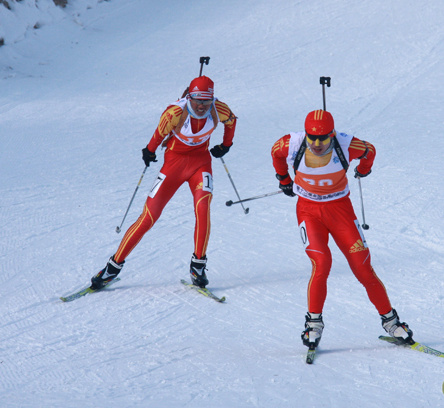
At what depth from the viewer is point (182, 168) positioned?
6.09m

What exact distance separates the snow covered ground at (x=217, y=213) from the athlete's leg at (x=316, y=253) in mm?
429

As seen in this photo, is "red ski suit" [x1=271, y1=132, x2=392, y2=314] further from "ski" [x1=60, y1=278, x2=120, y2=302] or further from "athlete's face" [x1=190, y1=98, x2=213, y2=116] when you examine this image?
"ski" [x1=60, y1=278, x2=120, y2=302]

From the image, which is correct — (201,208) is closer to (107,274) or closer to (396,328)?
(107,274)

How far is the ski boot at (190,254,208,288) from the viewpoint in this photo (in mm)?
6023

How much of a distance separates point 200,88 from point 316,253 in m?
1.84

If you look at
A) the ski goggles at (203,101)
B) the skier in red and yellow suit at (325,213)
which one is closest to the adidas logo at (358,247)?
the skier in red and yellow suit at (325,213)

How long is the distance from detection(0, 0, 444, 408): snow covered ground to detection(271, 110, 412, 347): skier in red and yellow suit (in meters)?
0.36

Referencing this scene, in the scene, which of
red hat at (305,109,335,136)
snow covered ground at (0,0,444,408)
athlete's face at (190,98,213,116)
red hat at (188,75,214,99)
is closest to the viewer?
snow covered ground at (0,0,444,408)

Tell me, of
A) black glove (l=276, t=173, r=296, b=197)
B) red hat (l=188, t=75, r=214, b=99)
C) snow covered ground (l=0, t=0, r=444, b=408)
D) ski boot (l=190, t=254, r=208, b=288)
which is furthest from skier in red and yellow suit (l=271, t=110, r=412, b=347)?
ski boot (l=190, t=254, r=208, b=288)

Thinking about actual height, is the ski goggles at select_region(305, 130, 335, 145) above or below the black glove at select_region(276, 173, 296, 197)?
above

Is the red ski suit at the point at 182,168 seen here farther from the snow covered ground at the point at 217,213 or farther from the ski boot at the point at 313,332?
the ski boot at the point at 313,332

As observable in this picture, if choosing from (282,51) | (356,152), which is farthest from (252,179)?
(282,51)

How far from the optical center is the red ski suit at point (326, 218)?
474 centimetres

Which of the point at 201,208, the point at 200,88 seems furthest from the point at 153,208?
the point at 200,88
